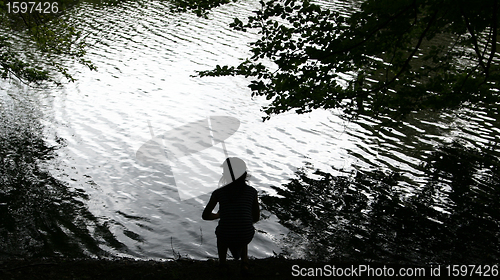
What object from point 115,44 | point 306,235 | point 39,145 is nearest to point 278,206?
point 306,235

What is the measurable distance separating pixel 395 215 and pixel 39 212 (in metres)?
8.88

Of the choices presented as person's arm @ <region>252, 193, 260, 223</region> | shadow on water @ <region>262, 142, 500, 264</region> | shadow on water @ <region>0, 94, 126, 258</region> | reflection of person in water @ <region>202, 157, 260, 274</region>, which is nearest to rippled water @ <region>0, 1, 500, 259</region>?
shadow on water @ <region>0, 94, 126, 258</region>

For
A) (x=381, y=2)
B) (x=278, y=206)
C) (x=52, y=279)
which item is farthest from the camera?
(x=278, y=206)

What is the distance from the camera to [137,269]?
711cm

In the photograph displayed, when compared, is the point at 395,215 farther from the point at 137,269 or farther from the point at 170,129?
the point at 170,129

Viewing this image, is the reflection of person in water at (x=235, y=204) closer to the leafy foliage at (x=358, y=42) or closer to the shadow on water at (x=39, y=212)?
the leafy foliage at (x=358, y=42)

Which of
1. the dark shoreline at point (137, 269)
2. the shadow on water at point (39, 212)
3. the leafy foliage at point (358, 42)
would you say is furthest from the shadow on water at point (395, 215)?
the shadow on water at point (39, 212)

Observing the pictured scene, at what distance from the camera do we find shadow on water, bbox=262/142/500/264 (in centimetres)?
887

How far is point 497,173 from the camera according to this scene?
1321 centimetres

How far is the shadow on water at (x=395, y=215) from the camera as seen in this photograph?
29.1ft

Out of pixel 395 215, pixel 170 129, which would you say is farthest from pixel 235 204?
pixel 170 129

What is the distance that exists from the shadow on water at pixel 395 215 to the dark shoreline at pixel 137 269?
5.40ft

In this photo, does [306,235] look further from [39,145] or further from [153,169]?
[39,145]

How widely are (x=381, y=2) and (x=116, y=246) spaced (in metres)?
7.26
